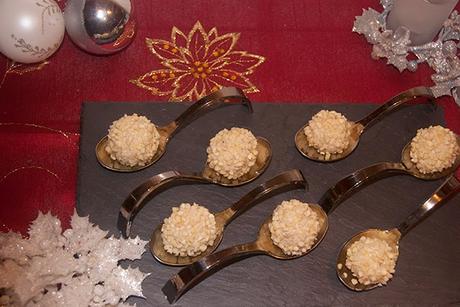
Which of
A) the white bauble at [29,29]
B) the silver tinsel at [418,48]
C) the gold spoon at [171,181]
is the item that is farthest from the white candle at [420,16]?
the white bauble at [29,29]

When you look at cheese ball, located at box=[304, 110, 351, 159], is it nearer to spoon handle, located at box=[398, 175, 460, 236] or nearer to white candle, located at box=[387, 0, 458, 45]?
spoon handle, located at box=[398, 175, 460, 236]

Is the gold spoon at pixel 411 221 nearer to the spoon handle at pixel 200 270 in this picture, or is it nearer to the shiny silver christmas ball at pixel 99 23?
the spoon handle at pixel 200 270

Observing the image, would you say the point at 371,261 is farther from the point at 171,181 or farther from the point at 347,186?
the point at 171,181

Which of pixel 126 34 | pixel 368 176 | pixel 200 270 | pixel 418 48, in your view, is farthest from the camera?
pixel 418 48

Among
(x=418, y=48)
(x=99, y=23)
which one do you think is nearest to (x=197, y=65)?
(x=99, y=23)

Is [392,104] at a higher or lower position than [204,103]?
lower

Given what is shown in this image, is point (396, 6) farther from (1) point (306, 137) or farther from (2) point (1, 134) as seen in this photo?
(2) point (1, 134)

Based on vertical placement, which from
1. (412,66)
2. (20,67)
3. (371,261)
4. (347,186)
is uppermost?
(20,67)

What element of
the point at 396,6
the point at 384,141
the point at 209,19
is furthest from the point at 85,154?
the point at 396,6
